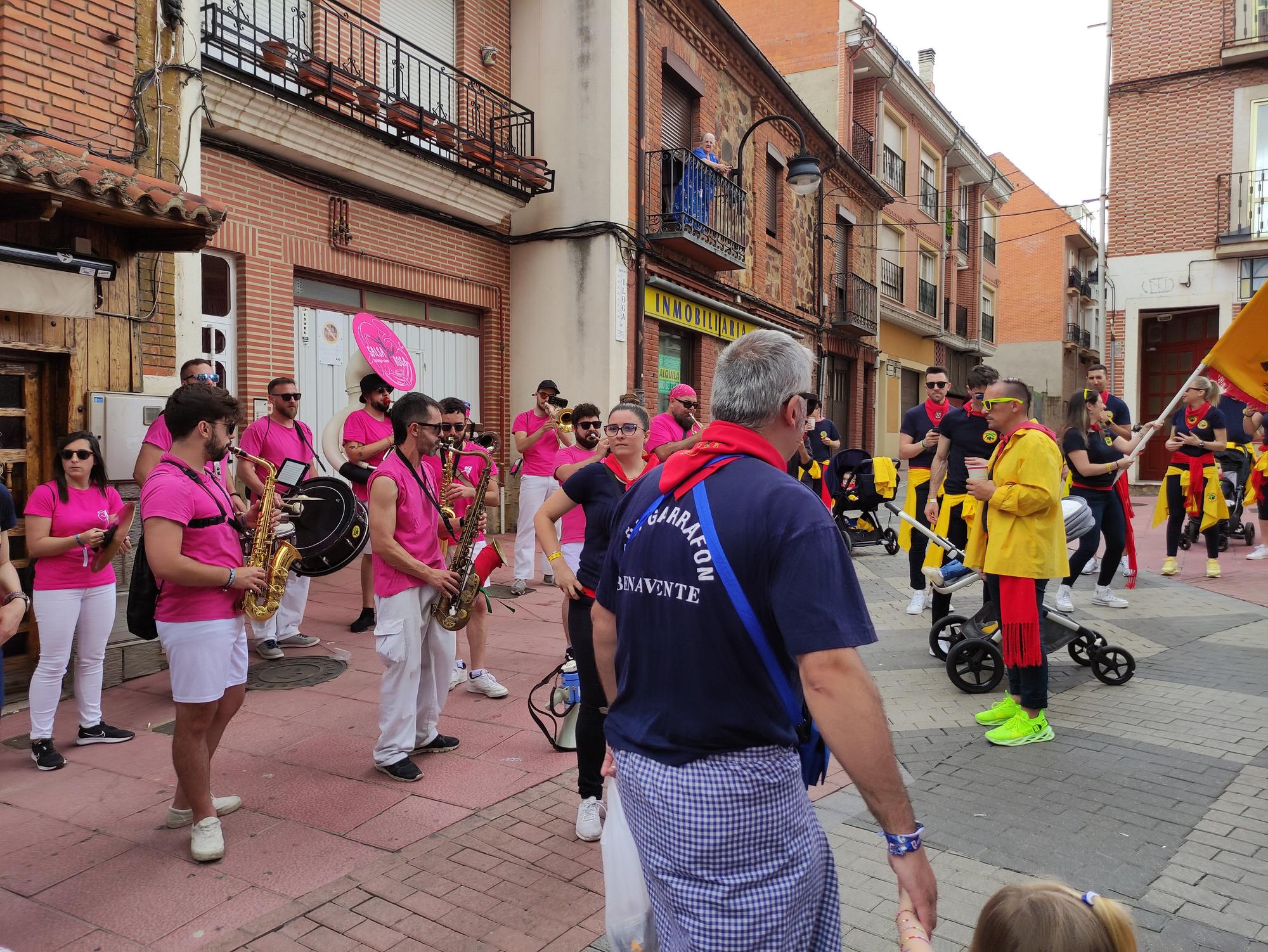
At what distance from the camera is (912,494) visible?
8.06m

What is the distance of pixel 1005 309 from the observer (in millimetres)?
39719

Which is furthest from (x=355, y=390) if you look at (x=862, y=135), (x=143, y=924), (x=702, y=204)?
(x=862, y=135)

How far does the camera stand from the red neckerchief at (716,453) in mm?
1946

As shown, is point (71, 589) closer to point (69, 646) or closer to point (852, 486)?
point (69, 646)

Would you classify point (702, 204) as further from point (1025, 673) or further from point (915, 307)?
point (915, 307)

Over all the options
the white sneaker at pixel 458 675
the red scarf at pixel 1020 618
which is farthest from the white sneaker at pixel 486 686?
the red scarf at pixel 1020 618

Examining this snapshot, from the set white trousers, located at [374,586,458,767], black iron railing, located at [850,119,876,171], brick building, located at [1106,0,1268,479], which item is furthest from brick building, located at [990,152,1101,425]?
white trousers, located at [374,586,458,767]

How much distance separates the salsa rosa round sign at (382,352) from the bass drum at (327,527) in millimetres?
787

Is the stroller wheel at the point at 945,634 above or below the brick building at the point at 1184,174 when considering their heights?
below

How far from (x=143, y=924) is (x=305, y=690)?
8.60 feet

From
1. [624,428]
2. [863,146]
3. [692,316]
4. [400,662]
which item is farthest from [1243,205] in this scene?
[400,662]

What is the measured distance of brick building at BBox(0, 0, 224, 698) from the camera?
5.27 m

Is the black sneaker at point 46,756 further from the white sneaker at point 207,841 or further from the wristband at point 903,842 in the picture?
the wristband at point 903,842

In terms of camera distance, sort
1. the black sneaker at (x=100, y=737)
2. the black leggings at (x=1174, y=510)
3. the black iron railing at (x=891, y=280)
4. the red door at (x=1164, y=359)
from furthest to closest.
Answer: the black iron railing at (x=891, y=280), the red door at (x=1164, y=359), the black leggings at (x=1174, y=510), the black sneaker at (x=100, y=737)
